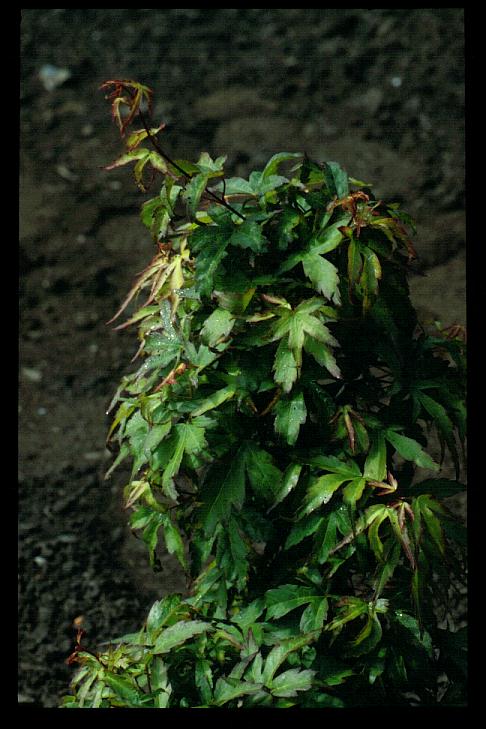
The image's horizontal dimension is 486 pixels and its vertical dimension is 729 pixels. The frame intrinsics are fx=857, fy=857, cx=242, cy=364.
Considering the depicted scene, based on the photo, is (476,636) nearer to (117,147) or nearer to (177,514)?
(177,514)

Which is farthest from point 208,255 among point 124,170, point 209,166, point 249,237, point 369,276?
point 124,170

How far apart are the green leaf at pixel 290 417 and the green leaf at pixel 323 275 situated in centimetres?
21

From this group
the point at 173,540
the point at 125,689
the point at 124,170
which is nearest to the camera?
the point at 125,689

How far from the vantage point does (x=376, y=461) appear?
1728 mm

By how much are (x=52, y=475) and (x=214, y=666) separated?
2002mm

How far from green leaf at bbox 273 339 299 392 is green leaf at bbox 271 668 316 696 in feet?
1.82

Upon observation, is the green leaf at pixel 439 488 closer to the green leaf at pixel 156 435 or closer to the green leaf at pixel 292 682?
the green leaf at pixel 292 682

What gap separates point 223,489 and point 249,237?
1.67 ft

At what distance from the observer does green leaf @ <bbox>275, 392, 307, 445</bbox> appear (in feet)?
5.50

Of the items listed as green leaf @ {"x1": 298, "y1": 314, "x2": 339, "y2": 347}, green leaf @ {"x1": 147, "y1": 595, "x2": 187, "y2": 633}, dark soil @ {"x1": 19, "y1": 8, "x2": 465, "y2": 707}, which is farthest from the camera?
dark soil @ {"x1": 19, "y1": 8, "x2": 465, "y2": 707}

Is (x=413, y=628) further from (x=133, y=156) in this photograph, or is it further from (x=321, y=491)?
(x=133, y=156)

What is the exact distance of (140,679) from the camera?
1783mm

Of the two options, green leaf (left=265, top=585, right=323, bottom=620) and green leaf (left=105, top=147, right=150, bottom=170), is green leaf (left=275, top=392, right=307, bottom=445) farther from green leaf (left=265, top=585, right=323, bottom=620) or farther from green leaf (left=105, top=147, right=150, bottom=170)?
green leaf (left=105, top=147, right=150, bottom=170)

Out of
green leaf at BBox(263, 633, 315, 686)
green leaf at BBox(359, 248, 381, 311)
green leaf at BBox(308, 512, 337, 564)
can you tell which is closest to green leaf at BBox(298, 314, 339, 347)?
green leaf at BBox(359, 248, 381, 311)
